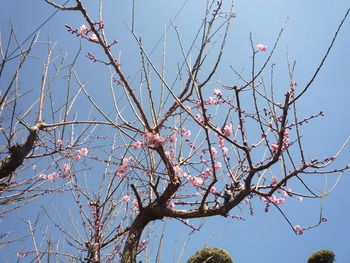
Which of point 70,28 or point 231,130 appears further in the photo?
point 231,130

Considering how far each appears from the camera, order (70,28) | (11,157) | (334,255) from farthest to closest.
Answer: (334,255) < (11,157) < (70,28)

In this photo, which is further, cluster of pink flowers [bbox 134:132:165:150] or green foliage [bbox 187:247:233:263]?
green foliage [bbox 187:247:233:263]

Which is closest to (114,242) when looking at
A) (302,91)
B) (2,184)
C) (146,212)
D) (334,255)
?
(146,212)

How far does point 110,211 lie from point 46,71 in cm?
233

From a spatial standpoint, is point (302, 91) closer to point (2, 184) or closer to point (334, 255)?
point (2, 184)

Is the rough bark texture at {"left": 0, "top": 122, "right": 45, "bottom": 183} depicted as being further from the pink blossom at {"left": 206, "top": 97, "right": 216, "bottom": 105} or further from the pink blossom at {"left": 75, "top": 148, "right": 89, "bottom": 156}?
the pink blossom at {"left": 206, "top": 97, "right": 216, "bottom": 105}

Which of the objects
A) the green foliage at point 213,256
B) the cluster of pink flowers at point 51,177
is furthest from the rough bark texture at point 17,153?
the green foliage at point 213,256

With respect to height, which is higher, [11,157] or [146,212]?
[11,157]

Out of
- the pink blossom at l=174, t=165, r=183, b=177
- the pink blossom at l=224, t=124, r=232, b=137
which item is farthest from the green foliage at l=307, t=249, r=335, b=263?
the pink blossom at l=174, t=165, r=183, b=177

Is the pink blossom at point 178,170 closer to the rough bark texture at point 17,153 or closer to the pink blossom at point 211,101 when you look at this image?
the pink blossom at point 211,101

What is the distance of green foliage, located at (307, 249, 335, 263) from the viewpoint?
507 inches

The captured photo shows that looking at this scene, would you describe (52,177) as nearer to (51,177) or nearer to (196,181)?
(51,177)

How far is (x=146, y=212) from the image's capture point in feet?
9.98

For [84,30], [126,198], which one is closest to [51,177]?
[126,198]
